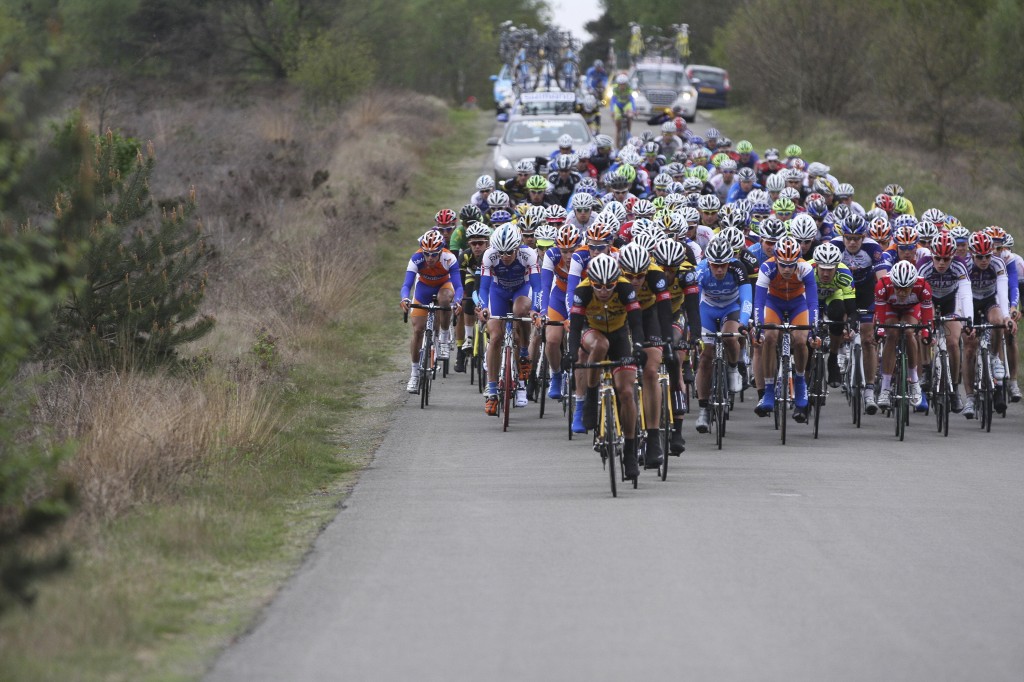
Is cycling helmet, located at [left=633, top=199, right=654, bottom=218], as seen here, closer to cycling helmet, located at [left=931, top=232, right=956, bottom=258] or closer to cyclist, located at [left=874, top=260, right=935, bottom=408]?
cyclist, located at [left=874, top=260, right=935, bottom=408]

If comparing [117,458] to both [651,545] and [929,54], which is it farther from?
[929,54]

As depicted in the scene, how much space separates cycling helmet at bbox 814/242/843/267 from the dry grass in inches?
219

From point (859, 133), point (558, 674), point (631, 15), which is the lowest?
point (558, 674)

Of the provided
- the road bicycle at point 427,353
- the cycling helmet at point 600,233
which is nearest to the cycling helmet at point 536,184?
the road bicycle at point 427,353

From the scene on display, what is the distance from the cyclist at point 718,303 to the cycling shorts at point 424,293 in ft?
9.62

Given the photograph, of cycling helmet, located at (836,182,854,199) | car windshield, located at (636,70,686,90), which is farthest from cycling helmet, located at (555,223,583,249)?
car windshield, located at (636,70,686,90)

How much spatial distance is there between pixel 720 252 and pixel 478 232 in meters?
3.20

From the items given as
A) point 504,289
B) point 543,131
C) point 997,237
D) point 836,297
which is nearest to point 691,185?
point 836,297

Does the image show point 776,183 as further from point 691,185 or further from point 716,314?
point 716,314

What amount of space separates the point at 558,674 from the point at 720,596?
1745mm

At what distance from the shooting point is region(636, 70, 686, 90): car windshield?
182ft

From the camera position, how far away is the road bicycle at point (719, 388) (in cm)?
1464

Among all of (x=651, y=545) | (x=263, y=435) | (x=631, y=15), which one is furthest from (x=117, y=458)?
(x=631, y=15)

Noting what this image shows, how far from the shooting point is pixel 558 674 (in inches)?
270
